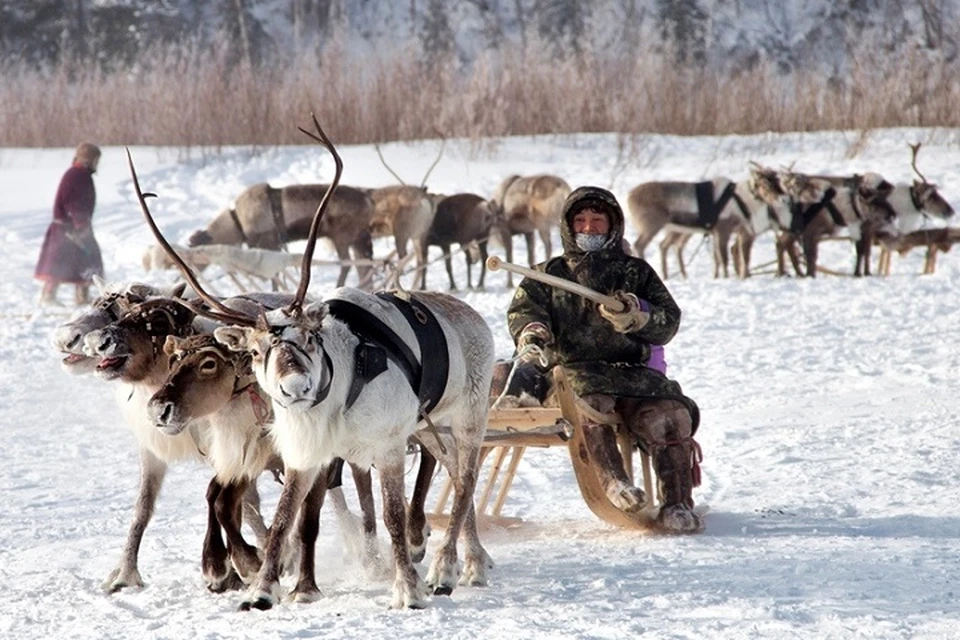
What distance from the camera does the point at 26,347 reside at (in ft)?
35.6

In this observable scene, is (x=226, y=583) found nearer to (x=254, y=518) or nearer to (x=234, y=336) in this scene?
(x=254, y=518)

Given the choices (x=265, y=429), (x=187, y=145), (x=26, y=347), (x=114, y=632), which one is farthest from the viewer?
(x=187, y=145)

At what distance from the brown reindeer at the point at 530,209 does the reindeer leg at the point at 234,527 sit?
11.0 meters

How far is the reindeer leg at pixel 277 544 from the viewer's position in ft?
14.0

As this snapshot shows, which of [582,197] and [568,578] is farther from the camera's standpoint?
[582,197]

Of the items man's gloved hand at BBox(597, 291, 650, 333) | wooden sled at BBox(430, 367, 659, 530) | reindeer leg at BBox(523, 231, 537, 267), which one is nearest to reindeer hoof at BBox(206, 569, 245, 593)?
wooden sled at BBox(430, 367, 659, 530)

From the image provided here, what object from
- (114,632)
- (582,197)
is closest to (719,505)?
(582,197)

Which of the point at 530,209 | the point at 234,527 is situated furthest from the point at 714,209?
the point at 234,527

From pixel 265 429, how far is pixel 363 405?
1.47 ft

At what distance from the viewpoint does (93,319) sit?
477 cm

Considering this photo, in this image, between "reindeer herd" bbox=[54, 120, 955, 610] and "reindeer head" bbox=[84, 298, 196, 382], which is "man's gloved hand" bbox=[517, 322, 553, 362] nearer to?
"reindeer herd" bbox=[54, 120, 955, 610]

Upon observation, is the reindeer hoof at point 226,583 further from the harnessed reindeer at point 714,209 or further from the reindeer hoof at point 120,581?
the harnessed reindeer at point 714,209

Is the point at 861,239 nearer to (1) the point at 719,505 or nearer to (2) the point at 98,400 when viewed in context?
(2) the point at 98,400

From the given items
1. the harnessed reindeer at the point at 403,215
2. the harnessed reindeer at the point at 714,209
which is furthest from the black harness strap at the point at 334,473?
the harnessed reindeer at the point at 714,209
